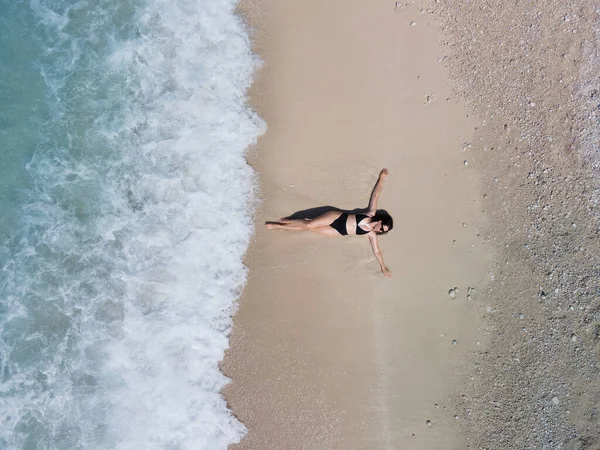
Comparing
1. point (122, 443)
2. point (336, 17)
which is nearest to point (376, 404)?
point (122, 443)

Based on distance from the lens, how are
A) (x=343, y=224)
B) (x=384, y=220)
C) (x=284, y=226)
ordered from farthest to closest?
(x=284, y=226) → (x=343, y=224) → (x=384, y=220)

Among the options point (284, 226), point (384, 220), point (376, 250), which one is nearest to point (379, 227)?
point (384, 220)

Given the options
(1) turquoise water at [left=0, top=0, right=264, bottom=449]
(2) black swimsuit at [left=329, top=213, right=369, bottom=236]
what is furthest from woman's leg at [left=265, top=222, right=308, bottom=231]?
(2) black swimsuit at [left=329, top=213, right=369, bottom=236]

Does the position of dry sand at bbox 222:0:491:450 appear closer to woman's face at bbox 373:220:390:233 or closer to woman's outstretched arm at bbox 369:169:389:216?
woman's outstretched arm at bbox 369:169:389:216

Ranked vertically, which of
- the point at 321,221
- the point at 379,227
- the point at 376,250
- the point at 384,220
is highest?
the point at 384,220

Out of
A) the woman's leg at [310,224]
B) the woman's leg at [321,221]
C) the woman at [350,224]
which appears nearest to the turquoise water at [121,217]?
the woman's leg at [310,224]

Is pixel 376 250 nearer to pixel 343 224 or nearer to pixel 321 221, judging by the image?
pixel 343 224

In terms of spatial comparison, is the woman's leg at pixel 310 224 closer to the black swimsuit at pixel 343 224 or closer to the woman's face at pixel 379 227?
the black swimsuit at pixel 343 224
